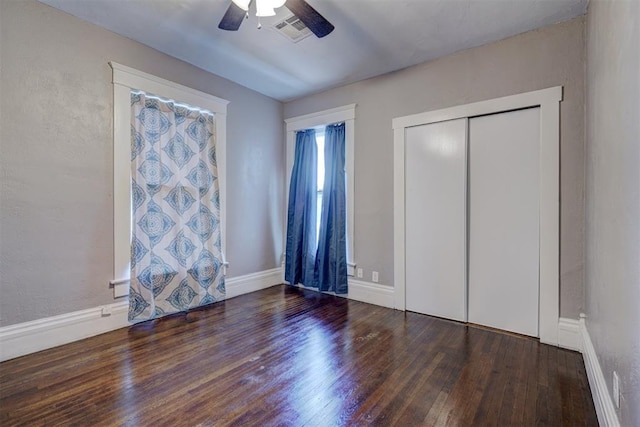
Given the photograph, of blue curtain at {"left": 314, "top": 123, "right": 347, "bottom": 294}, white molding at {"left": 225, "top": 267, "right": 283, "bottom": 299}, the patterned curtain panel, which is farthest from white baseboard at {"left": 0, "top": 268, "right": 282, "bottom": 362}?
blue curtain at {"left": 314, "top": 123, "right": 347, "bottom": 294}

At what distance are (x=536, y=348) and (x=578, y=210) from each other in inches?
47.0

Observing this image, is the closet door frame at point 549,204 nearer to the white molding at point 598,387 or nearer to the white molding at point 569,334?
the white molding at point 569,334

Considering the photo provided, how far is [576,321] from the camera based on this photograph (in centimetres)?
243

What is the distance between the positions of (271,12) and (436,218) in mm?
2421

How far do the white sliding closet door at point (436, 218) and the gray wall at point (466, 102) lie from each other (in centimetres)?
25

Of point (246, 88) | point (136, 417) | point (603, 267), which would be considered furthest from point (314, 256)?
point (603, 267)

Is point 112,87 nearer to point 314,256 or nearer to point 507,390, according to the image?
point 314,256

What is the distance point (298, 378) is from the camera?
2.02 m

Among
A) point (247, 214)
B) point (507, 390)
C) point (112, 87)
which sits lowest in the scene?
point (507, 390)

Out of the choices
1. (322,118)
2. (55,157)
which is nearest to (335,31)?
(322,118)

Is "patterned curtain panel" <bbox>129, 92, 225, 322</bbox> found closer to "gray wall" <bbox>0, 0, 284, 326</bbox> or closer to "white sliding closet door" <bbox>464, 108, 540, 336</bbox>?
"gray wall" <bbox>0, 0, 284, 326</bbox>

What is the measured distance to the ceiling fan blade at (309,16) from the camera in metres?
1.92

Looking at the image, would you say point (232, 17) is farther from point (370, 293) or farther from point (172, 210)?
point (370, 293)

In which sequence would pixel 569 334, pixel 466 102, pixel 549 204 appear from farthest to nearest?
pixel 466 102, pixel 549 204, pixel 569 334
